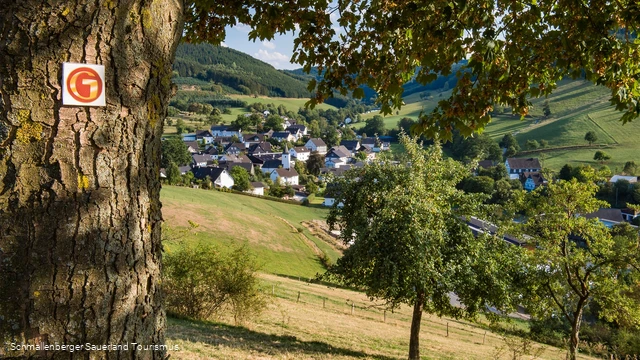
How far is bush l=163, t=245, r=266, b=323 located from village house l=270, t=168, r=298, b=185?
276 feet

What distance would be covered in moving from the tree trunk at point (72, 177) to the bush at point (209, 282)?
1120 centimetres

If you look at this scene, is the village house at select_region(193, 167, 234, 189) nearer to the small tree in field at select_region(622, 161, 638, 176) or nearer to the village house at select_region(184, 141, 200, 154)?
the village house at select_region(184, 141, 200, 154)

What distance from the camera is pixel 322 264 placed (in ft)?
130

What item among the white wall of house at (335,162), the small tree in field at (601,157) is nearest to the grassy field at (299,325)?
the small tree in field at (601,157)

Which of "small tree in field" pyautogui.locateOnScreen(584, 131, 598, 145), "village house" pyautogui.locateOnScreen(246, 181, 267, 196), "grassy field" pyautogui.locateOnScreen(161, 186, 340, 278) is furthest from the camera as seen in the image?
"small tree in field" pyautogui.locateOnScreen(584, 131, 598, 145)

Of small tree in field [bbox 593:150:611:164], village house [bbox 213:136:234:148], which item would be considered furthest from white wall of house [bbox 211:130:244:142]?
small tree in field [bbox 593:150:611:164]

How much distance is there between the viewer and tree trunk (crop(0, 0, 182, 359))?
1.94m

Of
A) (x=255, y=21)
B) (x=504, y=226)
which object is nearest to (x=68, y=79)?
(x=255, y=21)

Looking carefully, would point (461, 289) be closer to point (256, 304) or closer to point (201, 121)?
point (256, 304)

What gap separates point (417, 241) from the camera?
1129 centimetres

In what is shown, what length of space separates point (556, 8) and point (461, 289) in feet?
29.3

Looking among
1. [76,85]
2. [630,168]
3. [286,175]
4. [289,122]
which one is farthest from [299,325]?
[289,122]

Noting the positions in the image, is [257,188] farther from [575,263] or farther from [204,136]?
[575,263]

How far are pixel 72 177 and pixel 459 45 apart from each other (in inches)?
153
